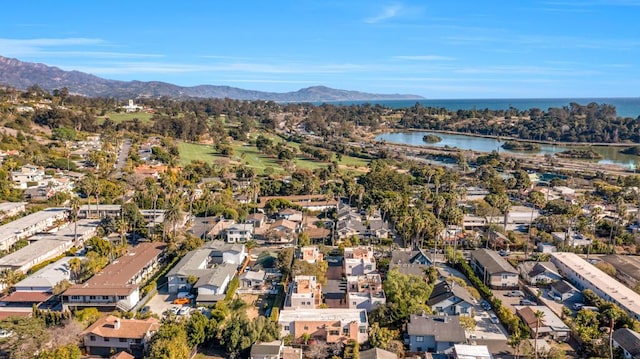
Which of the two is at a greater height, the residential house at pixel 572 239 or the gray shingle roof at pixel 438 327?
the residential house at pixel 572 239

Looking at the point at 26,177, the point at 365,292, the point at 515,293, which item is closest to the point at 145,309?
the point at 365,292

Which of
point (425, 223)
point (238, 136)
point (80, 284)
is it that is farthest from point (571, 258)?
point (238, 136)

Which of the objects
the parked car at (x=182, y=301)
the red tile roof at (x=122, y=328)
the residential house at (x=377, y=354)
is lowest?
the parked car at (x=182, y=301)

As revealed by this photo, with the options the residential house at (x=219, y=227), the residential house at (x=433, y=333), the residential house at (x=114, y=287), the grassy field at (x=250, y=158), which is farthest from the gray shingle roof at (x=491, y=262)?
the grassy field at (x=250, y=158)

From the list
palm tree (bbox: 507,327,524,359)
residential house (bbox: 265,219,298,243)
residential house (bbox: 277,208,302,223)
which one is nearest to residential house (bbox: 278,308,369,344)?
palm tree (bbox: 507,327,524,359)

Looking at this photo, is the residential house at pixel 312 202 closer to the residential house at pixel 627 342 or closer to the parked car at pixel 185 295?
the parked car at pixel 185 295

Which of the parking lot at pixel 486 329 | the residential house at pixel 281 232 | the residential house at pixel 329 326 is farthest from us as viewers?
the residential house at pixel 281 232

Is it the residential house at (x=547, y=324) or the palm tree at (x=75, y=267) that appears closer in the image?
the residential house at (x=547, y=324)

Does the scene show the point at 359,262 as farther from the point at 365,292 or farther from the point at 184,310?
the point at 184,310
